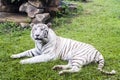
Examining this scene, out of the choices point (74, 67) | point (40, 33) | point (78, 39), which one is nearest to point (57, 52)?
point (40, 33)

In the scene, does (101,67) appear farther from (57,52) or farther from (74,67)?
(57,52)

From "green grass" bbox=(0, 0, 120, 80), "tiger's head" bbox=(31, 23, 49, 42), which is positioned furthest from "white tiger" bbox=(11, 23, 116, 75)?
"green grass" bbox=(0, 0, 120, 80)

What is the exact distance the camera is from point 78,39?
6980 mm

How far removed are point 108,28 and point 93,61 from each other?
9.58ft

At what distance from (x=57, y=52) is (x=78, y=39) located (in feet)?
5.34

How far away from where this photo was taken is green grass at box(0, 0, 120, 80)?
4.89m

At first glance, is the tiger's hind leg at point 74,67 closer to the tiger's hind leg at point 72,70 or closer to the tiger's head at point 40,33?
the tiger's hind leg at point 72,70

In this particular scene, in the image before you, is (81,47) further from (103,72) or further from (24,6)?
(24,6)

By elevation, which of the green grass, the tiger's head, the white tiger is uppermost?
the tiger's head

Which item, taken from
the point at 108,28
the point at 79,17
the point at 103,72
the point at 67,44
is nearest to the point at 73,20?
the point at 79,17

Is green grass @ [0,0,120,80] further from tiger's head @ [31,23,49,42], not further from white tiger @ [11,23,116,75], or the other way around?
tiger's head @ [31,23,49,42]

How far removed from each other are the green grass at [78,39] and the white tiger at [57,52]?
0.10m

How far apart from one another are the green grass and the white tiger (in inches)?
4.1

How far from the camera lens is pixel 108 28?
813 cm
